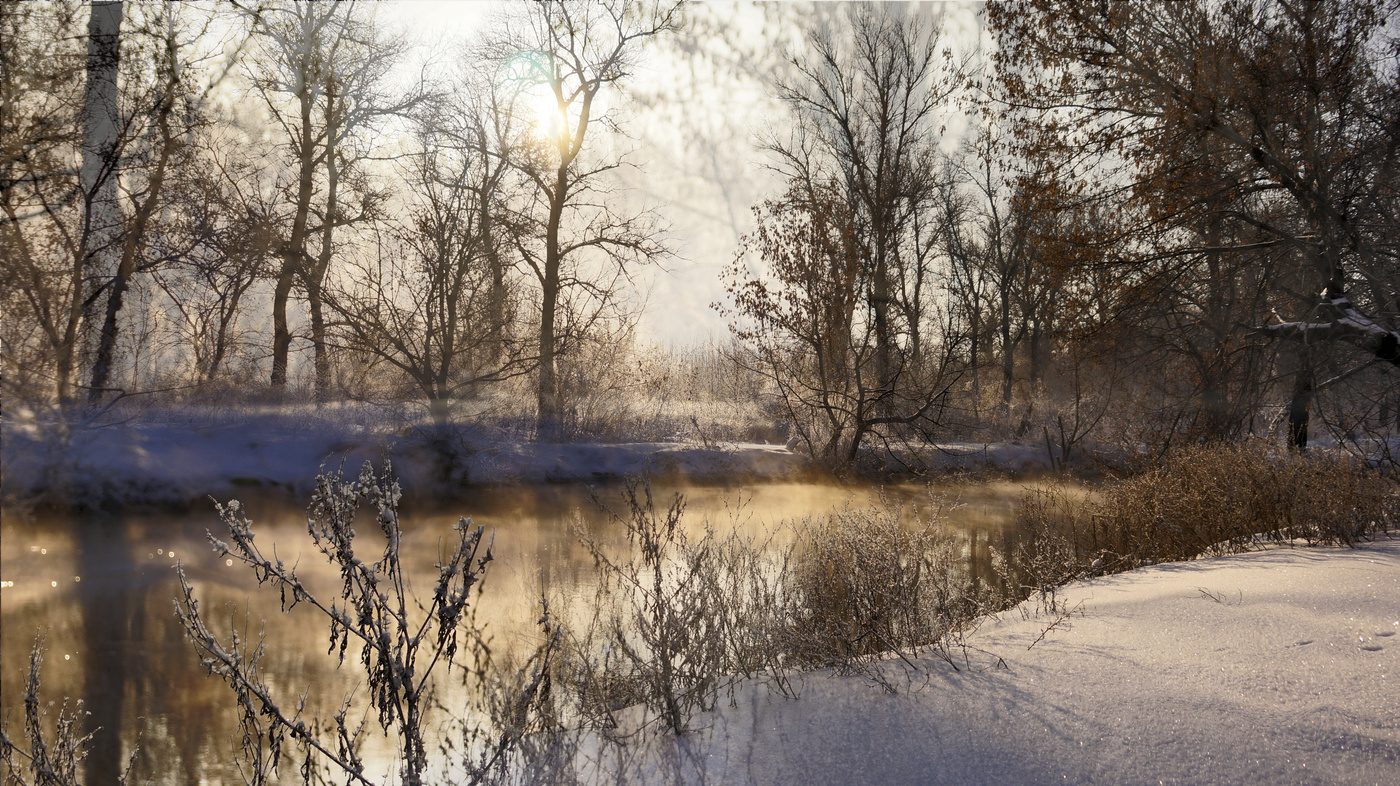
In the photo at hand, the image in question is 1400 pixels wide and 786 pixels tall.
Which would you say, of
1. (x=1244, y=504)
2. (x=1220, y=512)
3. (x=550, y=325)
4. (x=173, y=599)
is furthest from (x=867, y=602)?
(x=550, y=325)

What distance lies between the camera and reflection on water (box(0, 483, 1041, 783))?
161 inches

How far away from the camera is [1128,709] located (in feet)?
8.23

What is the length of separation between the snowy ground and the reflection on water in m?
1.76

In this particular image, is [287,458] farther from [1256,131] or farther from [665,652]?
[1256,131]

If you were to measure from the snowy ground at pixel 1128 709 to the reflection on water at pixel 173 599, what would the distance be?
1.76 meters

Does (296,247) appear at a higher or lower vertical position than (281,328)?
higher

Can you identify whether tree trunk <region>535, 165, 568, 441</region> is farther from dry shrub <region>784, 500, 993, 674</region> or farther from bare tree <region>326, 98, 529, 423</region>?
dry shrub <region>784, 500, 993, 674</region>

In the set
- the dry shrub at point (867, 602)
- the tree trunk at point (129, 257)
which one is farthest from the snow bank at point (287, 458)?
the dry shrub at point (867, 602)

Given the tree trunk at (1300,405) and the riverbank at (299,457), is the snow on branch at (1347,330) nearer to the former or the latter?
the tree trunk at (1300,405)

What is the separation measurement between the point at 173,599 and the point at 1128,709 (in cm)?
352

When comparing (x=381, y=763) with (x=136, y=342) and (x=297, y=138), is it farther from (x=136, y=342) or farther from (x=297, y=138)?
(x=297, y=138)

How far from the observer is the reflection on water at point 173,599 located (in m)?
4.09

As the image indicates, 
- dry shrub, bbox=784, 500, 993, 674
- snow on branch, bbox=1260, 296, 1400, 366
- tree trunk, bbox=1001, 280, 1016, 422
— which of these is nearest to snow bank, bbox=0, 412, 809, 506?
dry shrub, bbox=784, 500, 993, 674

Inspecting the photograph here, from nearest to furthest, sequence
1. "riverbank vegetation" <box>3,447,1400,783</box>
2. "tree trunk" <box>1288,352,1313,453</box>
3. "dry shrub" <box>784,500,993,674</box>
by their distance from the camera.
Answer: "riverbank vegetation" <box>3,447,1400,783</box>
"dry shrub" <box>784,500,993,674</box>
"tree trunk" <box>1288,352,1313,453</box>
